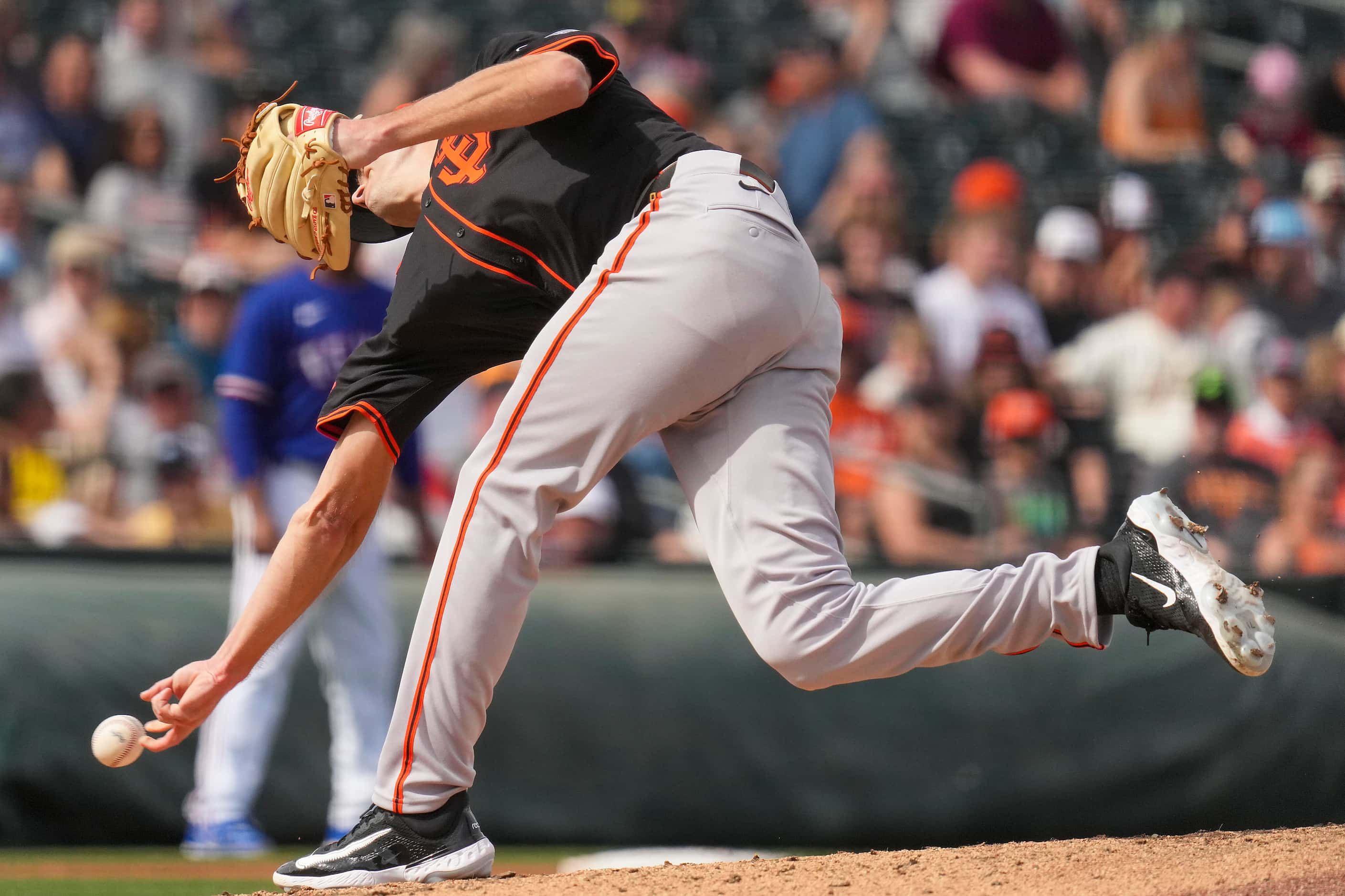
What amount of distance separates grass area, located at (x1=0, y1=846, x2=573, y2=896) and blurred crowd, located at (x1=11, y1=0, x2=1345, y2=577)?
3.76 ft

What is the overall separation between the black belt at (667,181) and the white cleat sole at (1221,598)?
0.95 metres

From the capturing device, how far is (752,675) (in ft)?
18.3

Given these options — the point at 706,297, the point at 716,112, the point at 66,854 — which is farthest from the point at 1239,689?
the point at 716,112

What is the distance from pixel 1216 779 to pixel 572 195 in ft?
12.7

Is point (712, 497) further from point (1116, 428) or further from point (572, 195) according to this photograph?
point (1116, 428)

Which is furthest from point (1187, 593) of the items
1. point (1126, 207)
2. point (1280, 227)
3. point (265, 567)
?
point (1126, 207)

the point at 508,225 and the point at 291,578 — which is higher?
the point at 508,225

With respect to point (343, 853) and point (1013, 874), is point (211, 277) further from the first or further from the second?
point (1013, 874)

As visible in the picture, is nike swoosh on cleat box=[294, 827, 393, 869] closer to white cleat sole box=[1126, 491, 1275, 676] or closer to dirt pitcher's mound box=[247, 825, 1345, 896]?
dirt pitcher's mound box=[247, 825, 1345, 896]

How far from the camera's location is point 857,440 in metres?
7.11

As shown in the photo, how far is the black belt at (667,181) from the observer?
288cm

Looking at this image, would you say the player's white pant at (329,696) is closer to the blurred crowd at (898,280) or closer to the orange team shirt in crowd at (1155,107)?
the blurred crowd at (898,280)

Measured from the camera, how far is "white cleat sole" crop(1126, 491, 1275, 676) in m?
2.81

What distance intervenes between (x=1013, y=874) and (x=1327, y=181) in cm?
700
